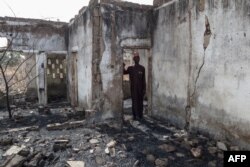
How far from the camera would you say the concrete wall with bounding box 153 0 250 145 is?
519 cm

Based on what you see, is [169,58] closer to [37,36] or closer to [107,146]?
[107,146]

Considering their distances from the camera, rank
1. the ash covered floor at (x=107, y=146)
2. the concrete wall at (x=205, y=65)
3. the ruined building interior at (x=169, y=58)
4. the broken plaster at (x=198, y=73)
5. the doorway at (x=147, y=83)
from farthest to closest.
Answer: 1. the doorway at (x=147, y=83)
2. the broken plaster at (x=198, y=73)
3. the ruined building interior at (x=169, y=58)
4. the concrete wall at (x=205, y=65)
5. the ash covered floor at (x=107, y=146)

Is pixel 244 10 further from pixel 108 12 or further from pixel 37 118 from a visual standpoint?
pixel 37 118

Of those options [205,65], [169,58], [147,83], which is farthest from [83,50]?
[205,65]

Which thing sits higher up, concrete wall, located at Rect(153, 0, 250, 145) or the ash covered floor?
concrete wall, located at Rect(153, 0, 250, 145)

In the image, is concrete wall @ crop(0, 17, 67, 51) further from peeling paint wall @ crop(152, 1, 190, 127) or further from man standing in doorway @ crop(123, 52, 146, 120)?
peeling paint wall @ crop(152, 1, 190, 127)

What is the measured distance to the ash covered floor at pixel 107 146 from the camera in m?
4.99

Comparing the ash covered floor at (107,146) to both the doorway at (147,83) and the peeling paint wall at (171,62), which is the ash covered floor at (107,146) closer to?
the peeling paint wall at (171,62)

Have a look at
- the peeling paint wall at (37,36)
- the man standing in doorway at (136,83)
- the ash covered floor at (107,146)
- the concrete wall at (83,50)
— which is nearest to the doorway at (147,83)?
the man standing in doorway at (136,83)

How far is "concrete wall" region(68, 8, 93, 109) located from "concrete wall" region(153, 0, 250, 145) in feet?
6.75

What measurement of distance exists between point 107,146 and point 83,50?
161 inches

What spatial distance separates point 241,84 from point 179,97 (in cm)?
215

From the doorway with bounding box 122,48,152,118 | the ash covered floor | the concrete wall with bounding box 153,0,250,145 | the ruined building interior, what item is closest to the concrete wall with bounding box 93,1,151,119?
the ruined building interior

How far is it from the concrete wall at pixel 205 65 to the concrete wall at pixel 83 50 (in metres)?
2.06
